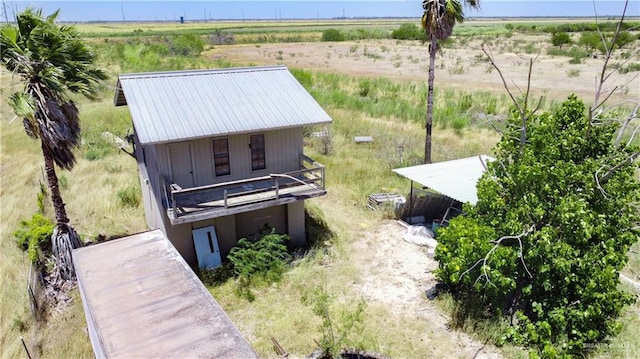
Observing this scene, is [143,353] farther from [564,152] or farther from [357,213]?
[357,213]

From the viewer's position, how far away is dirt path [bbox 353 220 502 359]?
1077cm

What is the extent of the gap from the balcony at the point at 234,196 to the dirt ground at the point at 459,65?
2105 centimetres

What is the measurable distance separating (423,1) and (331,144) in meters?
8.93

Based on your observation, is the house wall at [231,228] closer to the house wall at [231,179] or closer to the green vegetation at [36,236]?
the house wall at [231,179]

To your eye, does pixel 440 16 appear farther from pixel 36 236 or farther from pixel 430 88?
pixel 36 236

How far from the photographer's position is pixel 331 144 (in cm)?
2425

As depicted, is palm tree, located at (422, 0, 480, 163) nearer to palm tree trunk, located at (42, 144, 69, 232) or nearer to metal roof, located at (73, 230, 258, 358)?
metal roof, located at (73, 230, 258, 358)

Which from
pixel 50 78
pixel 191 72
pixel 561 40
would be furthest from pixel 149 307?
pixel 561 40

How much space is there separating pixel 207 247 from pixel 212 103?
13.8ft

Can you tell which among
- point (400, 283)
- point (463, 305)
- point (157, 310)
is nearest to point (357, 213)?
point (400, 283)

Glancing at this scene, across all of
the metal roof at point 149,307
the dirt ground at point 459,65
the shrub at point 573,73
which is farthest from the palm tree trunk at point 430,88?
the shrub at point 573,73

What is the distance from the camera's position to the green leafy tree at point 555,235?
31.6ft

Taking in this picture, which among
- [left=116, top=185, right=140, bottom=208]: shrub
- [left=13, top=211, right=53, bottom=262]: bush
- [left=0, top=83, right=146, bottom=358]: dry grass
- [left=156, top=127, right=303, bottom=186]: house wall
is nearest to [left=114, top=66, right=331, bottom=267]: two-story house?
[left=156, top=127, right=303, bottom=186]: house wall

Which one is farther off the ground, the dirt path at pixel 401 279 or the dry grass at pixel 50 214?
the dry grass at pixel 50 214
